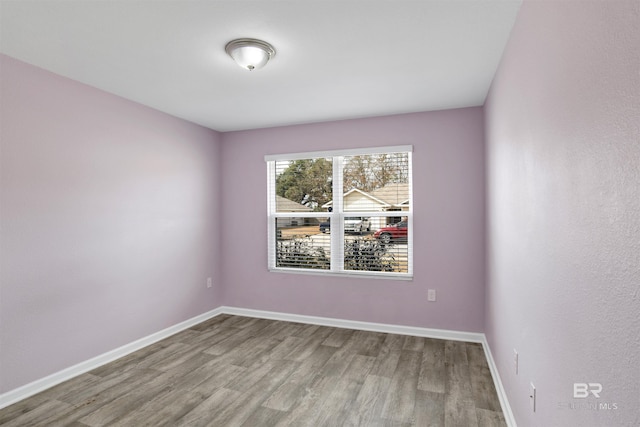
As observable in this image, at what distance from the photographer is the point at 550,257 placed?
1.37m

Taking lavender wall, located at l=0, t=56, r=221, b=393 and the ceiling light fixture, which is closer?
the ceiling light fixture

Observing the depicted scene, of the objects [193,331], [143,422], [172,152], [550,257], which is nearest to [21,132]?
[172,152]

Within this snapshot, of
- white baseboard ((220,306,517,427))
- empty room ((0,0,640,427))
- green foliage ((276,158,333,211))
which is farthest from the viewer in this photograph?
green foliage ((276,158,333,211))

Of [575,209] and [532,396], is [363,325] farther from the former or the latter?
[575,209]

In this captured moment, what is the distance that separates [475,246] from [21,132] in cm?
399

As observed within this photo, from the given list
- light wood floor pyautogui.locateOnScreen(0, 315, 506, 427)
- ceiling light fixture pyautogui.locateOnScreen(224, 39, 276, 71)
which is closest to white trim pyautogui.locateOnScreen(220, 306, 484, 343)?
light wood floor pyautogui.locateOnScreen(0, 315, 506, 427)

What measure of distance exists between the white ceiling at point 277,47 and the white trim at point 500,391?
7.60 feet

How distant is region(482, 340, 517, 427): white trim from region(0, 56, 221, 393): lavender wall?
3.20 m

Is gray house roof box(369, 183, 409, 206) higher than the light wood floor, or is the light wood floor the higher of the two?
gray house roof box(369, 183, 409, 206)

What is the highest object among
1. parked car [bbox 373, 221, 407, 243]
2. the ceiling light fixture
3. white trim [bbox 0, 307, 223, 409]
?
the ceiling light fixture

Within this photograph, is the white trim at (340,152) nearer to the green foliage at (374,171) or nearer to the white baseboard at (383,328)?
the green foliage at (374,171)

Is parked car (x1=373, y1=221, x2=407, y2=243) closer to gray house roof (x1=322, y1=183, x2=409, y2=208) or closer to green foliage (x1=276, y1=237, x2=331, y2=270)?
gray house roof (x1=322, y1=183, x2=409, y2=208)

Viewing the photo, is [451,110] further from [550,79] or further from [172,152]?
[172,152]

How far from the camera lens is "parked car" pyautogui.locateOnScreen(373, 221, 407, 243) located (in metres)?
3.89
